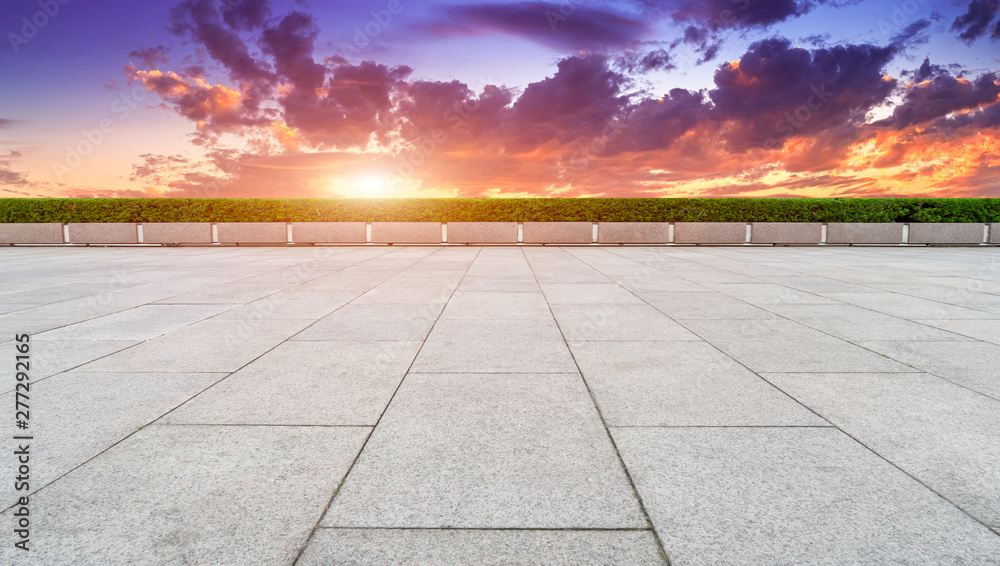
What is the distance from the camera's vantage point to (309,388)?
14.1 feet

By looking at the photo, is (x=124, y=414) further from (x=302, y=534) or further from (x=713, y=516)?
(x=713, y=516)

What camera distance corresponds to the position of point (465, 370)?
15.6ft

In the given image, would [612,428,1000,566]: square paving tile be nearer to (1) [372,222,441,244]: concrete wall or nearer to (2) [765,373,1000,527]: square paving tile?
(2) [765,373,1000,527]: square paving tile

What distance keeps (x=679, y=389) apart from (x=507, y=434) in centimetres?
172

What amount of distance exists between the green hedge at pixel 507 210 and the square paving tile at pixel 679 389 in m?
18.1

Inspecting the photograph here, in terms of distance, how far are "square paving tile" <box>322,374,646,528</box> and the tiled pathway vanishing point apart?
2 centimetres

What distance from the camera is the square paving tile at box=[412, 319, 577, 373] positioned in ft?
16.0

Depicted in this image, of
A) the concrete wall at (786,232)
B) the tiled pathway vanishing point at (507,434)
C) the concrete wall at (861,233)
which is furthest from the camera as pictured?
the concrete wall at (786,232)

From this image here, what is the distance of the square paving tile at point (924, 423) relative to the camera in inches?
112

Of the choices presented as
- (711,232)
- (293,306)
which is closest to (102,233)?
(293,306)

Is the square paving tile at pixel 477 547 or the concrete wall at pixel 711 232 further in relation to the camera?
the concrete wall at pixel 711 232

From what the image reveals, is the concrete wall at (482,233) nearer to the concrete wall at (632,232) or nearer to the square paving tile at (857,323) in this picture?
the concrete wall at (632,232)

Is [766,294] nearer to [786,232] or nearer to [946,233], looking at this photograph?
[786,232]

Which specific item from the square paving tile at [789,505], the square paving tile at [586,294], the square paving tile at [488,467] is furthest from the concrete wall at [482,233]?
the square paving tile at [789,505]
